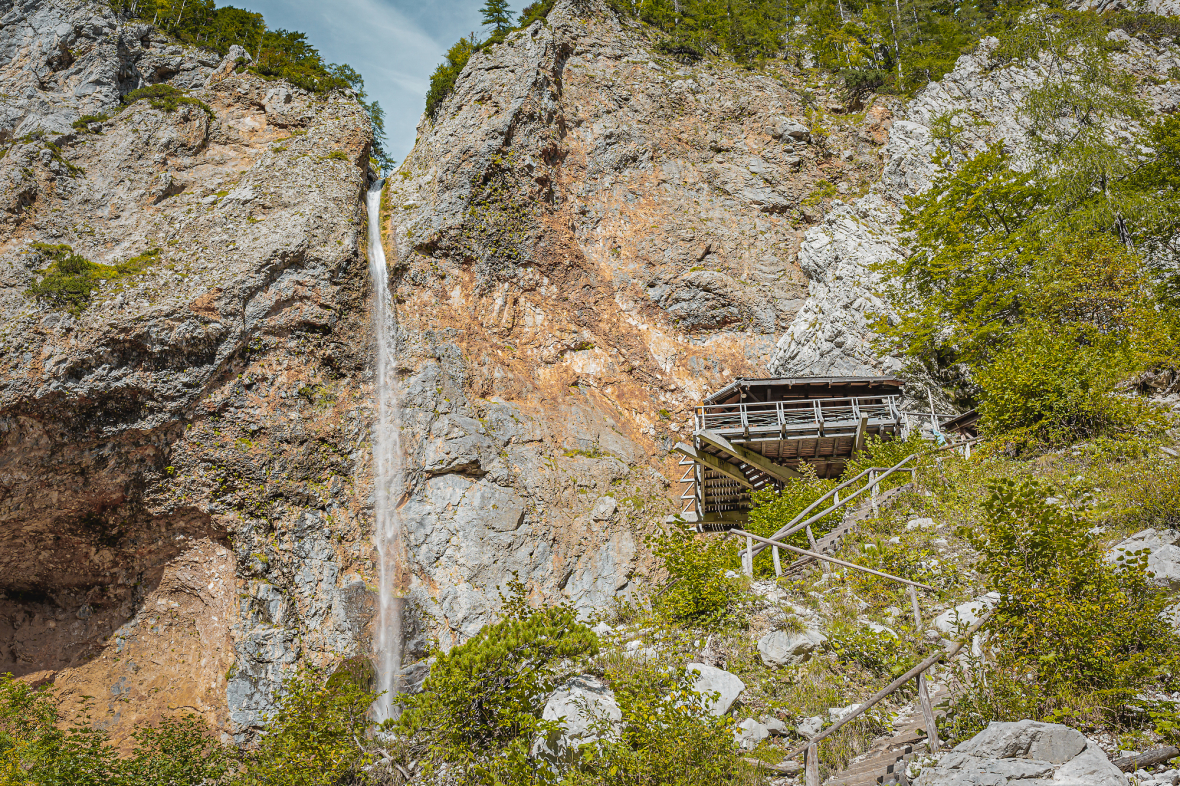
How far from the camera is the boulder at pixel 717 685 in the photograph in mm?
8969

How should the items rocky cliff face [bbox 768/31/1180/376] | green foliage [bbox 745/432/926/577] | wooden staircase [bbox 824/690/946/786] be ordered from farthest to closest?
rocky cliff face [bbox 768/31/1180/376] < green foliage [bbox 745/432/926/577] < wooden staircase [bbox 824/690/946/786]

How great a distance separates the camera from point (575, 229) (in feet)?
88.9

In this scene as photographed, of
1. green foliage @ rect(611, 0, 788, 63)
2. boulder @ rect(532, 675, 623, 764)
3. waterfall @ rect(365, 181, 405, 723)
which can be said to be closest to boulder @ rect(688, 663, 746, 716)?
boulder @ rect(532, 675, 623, 764)

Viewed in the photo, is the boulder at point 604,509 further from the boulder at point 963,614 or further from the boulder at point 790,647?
the boulder at point 963,614

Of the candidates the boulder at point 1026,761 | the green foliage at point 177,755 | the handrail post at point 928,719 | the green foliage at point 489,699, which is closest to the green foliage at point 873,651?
the handrail post at point 928,719

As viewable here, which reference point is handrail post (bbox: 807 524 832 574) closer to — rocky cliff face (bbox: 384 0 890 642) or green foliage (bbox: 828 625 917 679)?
green foliage (bbox: 828 625 917 679)

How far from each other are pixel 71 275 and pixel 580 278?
1699 centimetres

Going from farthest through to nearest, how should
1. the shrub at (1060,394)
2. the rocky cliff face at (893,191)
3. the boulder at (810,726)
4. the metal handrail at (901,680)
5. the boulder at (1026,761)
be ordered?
the rocky cliff face at (893,191)
the shrub at (1060,394)
the boulder at (810,726)
the metal handrail at (901,680)
the boulder at (1026,761)

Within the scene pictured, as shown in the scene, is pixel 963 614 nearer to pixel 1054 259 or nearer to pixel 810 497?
pixel 810 497

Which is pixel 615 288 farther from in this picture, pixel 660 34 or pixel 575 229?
pixel 660 34

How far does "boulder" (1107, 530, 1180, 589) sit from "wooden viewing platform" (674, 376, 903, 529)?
9791 millimetres

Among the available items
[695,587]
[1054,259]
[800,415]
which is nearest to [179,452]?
[695,587]

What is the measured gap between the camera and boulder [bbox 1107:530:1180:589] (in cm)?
701

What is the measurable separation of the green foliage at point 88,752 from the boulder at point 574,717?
29.7 ft
